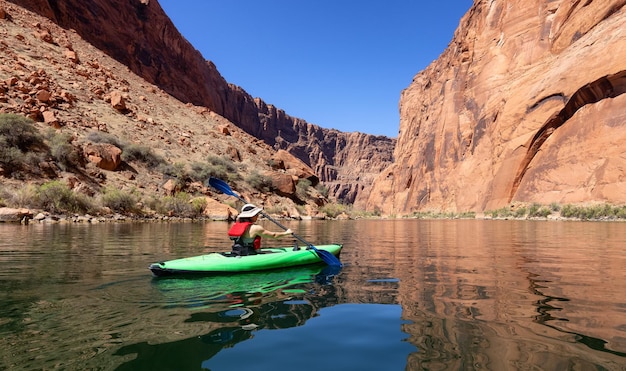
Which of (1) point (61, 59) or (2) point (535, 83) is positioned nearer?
(1) point (61, 59)

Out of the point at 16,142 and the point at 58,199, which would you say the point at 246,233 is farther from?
the point at 16,142

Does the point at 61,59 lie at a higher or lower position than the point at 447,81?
lower

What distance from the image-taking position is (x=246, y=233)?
24.6 feet

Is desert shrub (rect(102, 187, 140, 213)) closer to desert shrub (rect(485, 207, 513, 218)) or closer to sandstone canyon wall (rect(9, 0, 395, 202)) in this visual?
sandstone canyon wall (rect(9, 0, 395, 202))

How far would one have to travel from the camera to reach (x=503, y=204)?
4600 centimetres

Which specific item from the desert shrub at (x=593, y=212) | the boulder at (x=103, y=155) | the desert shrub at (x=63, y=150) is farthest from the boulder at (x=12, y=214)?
the desert shrub at (x=593, y=212)

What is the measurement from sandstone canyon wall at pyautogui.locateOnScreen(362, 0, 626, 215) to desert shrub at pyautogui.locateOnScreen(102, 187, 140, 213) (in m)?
38.5

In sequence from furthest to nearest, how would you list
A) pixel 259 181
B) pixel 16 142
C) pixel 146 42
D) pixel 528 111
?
pixel 146 42, pixel 528 111, pixel 259 181, pixel 16 142

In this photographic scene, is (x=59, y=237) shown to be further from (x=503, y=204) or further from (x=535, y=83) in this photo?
(x=535, y=83)

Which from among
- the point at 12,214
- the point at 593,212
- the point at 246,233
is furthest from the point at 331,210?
the point at 246,233

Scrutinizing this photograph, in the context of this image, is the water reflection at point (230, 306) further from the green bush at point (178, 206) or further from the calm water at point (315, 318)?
the green bush at point (178, 206)

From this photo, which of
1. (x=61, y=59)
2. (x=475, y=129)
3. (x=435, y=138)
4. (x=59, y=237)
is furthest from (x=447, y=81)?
(x=59, y=237)

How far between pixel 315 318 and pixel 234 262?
3028mm

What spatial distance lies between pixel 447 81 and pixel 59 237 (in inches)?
2669
